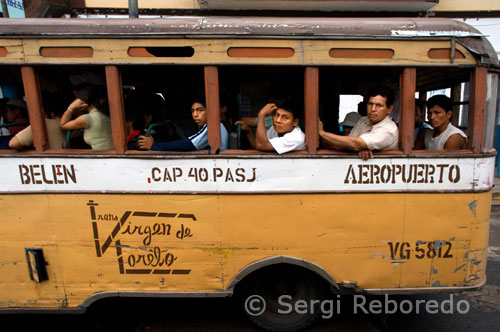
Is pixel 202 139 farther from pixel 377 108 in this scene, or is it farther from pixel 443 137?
pixel 443 137

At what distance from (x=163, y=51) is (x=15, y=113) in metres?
1.78

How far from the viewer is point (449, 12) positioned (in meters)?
8.12

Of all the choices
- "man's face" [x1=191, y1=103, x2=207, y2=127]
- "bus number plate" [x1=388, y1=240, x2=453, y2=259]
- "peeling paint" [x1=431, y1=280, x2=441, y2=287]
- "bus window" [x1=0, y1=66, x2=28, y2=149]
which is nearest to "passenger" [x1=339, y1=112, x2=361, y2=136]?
"bus number plate" [x1=388, y1=240, x2=453, y2=259]

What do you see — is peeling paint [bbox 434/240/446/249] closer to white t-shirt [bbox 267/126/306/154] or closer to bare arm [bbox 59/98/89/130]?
white t-shirt [bbox 267/126/306/154]

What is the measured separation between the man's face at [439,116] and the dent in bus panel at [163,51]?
2198mm

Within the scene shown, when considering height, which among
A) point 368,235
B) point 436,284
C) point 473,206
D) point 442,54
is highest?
point 442,54

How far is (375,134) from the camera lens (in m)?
2.56

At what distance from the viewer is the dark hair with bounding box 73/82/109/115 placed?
2.73 m

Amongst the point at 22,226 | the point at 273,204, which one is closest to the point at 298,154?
the point at 273,204

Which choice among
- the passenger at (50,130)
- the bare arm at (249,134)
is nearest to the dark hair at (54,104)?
the passenger at (50,130)

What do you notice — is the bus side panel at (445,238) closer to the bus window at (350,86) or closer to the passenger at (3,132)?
the bus window at (350,86)

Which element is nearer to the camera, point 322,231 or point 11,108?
point 322,231

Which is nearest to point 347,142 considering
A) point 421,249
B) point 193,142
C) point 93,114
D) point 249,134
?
point 249,134

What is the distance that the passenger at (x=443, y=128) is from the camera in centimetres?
272
